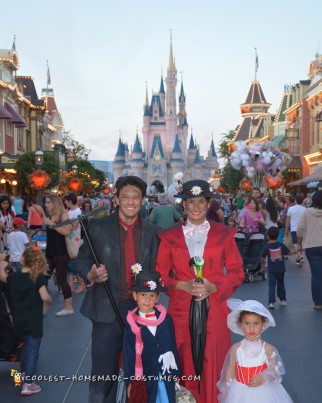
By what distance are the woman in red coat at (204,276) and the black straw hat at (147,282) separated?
0.25 m

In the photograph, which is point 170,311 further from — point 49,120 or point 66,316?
point 49,120

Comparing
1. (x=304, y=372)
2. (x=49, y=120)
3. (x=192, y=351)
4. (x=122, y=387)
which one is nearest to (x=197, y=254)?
(x=192, y=351)

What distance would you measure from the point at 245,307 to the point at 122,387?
3.07 feet

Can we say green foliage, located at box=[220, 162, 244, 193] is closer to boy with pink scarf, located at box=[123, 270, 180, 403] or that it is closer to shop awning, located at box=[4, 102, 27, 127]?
shop awning, located at box=[4, 102, 27, 127]

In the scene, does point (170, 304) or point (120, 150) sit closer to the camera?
point (170, 304)

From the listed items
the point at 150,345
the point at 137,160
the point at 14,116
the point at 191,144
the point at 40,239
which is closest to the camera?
the point at 150,345

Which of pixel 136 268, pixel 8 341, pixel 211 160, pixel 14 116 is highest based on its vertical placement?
pixel 211 160

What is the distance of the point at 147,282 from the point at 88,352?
10.5 feet

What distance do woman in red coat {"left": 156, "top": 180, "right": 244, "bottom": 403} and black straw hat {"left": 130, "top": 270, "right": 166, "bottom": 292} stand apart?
0.83ft

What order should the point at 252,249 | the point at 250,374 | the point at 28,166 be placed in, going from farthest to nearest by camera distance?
the point at 28,166
the point at 252,249
the point at 250,374

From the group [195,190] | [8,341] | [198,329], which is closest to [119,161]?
[8,341]

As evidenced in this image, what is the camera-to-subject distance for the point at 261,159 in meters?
22.8

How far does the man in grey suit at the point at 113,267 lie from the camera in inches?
164

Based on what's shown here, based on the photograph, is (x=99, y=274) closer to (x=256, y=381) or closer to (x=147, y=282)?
(x=147, y=282)
